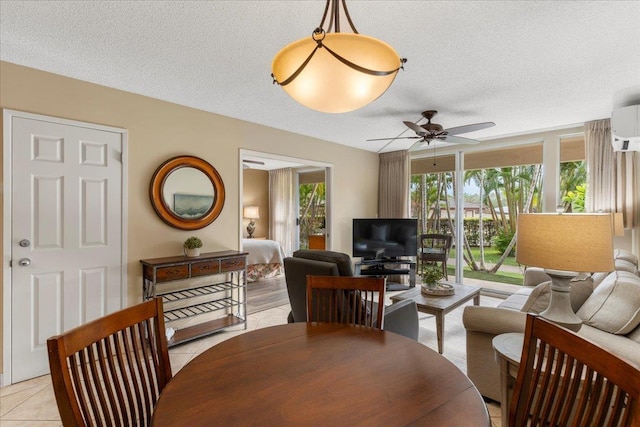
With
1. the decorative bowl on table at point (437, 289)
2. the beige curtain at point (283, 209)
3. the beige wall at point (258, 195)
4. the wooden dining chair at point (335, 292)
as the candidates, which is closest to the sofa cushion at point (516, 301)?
the decorative bowl on table at point (437, 289)

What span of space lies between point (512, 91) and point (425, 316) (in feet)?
8.77

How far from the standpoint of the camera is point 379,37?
2061 mm

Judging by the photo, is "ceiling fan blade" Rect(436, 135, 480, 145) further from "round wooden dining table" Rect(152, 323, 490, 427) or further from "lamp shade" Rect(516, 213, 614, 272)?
"round wooden dining table" Rect(152, 323, 490, 427)

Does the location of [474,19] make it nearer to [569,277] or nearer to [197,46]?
[569,277]

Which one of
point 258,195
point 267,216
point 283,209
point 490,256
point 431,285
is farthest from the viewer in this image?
point 267,216

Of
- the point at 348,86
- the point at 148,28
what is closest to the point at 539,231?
the point at 348,86

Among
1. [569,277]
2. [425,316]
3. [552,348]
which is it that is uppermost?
[569,277]

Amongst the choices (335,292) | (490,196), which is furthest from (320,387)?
(490,196)

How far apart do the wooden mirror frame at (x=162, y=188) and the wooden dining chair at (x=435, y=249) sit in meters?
3.58

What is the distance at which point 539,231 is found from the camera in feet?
4.77

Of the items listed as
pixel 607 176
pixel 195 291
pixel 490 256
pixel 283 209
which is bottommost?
pixel 195 291

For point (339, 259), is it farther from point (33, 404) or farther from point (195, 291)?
point (33, 404)

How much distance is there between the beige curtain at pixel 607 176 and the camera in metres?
A: 3.61

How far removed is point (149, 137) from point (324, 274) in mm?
2243
